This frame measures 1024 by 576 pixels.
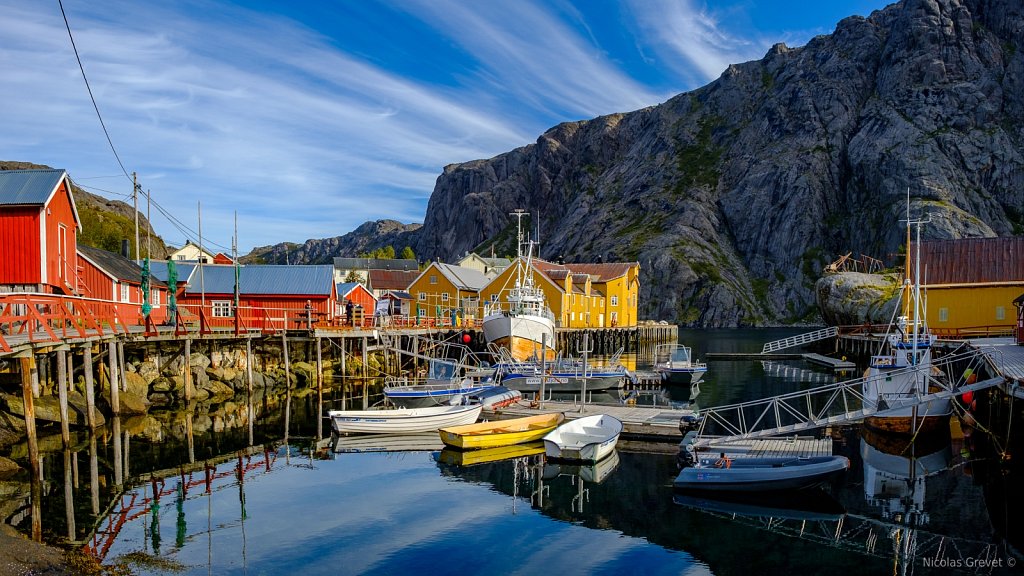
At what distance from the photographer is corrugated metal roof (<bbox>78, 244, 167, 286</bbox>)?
4358cm

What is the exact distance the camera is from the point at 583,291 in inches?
3652

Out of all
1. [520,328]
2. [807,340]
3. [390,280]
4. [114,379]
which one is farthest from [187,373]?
[390,280]

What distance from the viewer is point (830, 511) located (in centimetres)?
2166

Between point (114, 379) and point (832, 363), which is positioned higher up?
point (114, 379)

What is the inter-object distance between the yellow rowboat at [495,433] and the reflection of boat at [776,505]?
28.2ft

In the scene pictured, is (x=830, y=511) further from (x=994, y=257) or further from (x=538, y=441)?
(x=994, y=257)

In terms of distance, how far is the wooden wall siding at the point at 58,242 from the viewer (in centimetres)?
3412

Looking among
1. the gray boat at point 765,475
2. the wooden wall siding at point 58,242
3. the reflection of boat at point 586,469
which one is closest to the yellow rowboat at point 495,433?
the reflection of boat at point 586,469

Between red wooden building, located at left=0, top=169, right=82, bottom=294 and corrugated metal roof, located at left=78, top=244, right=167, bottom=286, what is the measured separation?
8184 mm

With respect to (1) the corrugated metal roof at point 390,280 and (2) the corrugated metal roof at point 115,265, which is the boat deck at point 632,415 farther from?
(1) the corrugated metal roof at point 390,280

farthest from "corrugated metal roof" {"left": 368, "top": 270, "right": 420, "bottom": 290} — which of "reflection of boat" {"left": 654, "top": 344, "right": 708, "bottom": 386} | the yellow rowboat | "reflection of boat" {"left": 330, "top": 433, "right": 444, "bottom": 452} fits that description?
the yellow rowboat

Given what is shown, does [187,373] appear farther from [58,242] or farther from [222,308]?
[222,308]

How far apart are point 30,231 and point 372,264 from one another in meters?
142

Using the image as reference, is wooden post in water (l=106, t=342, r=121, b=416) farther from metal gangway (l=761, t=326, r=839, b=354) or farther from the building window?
metal gangway (l=761, t=326, r=839, b=354)
